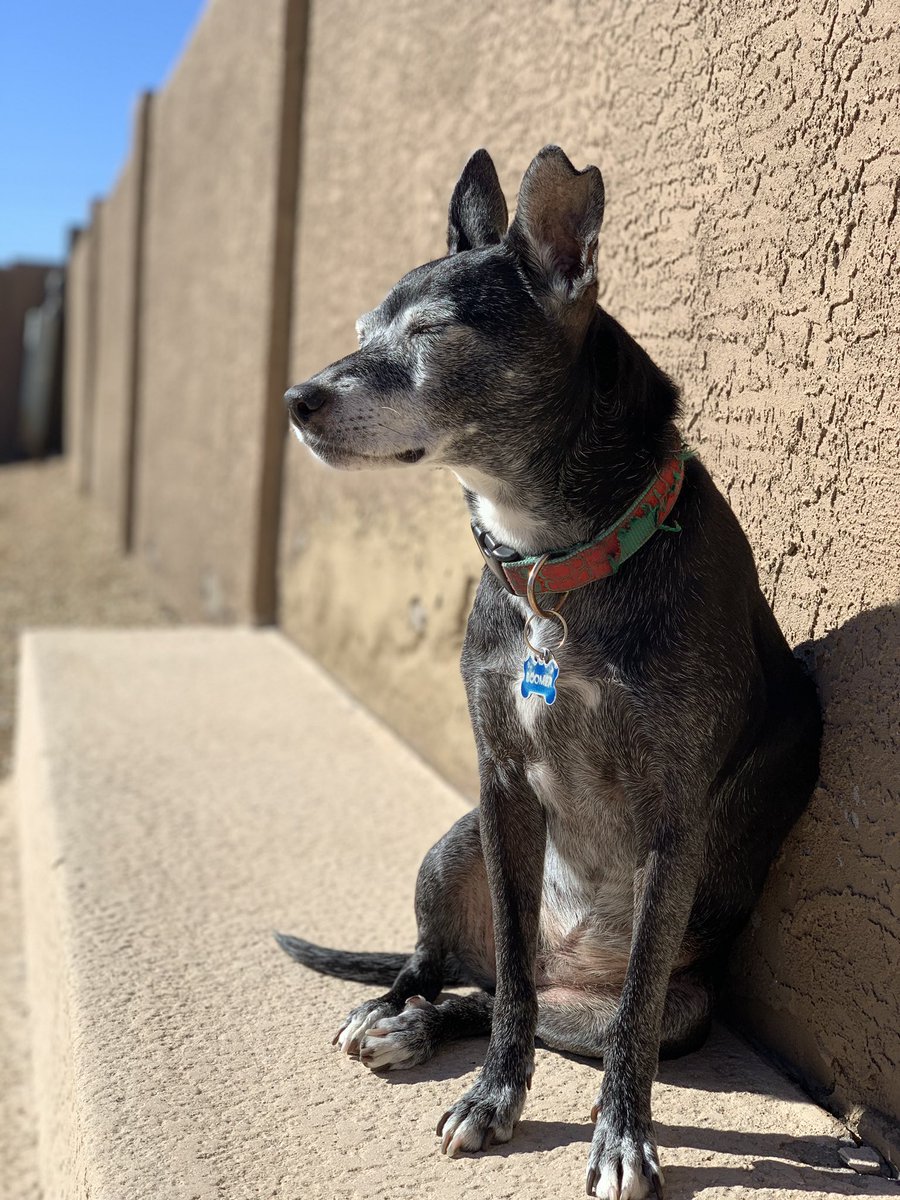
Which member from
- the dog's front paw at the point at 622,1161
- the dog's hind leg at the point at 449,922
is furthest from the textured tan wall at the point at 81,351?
the dog's front paw at the point at 622,1161

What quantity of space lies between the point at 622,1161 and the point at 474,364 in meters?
1.24

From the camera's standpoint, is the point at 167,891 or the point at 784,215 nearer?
the point at 784,215

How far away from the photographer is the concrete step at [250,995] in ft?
6.66

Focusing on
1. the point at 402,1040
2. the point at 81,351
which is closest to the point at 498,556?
the point at 402,1040

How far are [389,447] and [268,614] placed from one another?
449cm

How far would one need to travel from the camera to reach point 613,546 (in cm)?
207

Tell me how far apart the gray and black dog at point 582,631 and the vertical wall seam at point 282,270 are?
3.97 metres

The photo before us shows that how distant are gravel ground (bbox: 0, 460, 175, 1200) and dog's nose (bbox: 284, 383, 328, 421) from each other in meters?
1.95

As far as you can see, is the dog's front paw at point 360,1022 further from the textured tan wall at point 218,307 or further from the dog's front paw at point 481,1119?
the textured tan wall at point 218,307

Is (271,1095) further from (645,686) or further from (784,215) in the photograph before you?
(784,215)

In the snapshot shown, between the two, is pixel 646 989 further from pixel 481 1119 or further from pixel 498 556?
pixel 498 556

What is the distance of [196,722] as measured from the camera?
4.71 m

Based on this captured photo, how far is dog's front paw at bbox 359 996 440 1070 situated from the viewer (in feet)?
7.52

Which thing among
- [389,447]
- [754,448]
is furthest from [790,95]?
[389,447]
